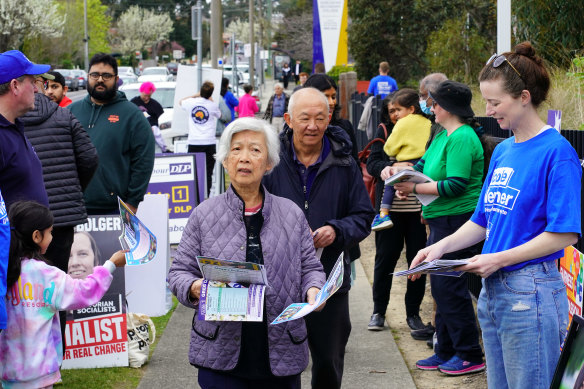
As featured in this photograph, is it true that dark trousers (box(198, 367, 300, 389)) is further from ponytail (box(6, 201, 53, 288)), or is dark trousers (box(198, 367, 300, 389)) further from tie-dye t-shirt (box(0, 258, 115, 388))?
ponytail (box(6, 201, 53, 288))

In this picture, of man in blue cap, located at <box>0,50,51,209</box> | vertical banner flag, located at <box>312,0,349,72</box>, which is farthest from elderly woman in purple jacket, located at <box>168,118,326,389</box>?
vertical banner flag, located at <box>312,0,349,72</box>

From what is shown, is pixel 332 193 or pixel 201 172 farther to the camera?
pixel 201 172

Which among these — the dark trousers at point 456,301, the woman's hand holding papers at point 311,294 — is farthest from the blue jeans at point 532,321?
the dark trousers at point 456,301

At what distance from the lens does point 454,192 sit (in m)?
5.74

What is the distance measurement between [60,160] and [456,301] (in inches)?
119

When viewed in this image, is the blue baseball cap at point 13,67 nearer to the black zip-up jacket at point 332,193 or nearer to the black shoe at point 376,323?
the black zip-up jacket at point 332,193

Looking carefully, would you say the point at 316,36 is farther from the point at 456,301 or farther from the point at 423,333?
the point at 456,301

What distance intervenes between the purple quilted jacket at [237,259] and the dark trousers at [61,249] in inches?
87.4

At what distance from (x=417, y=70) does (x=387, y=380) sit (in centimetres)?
2448

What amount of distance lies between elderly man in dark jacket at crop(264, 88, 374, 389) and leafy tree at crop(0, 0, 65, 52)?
5380cm

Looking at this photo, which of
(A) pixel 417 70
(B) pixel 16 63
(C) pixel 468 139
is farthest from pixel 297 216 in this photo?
(A) pixel 417 70

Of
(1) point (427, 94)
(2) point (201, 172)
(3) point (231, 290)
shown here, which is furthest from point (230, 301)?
(2) point (201, 172)

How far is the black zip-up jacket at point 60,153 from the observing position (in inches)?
225

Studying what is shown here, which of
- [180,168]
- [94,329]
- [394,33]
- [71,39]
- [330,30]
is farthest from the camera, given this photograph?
[71,39]
